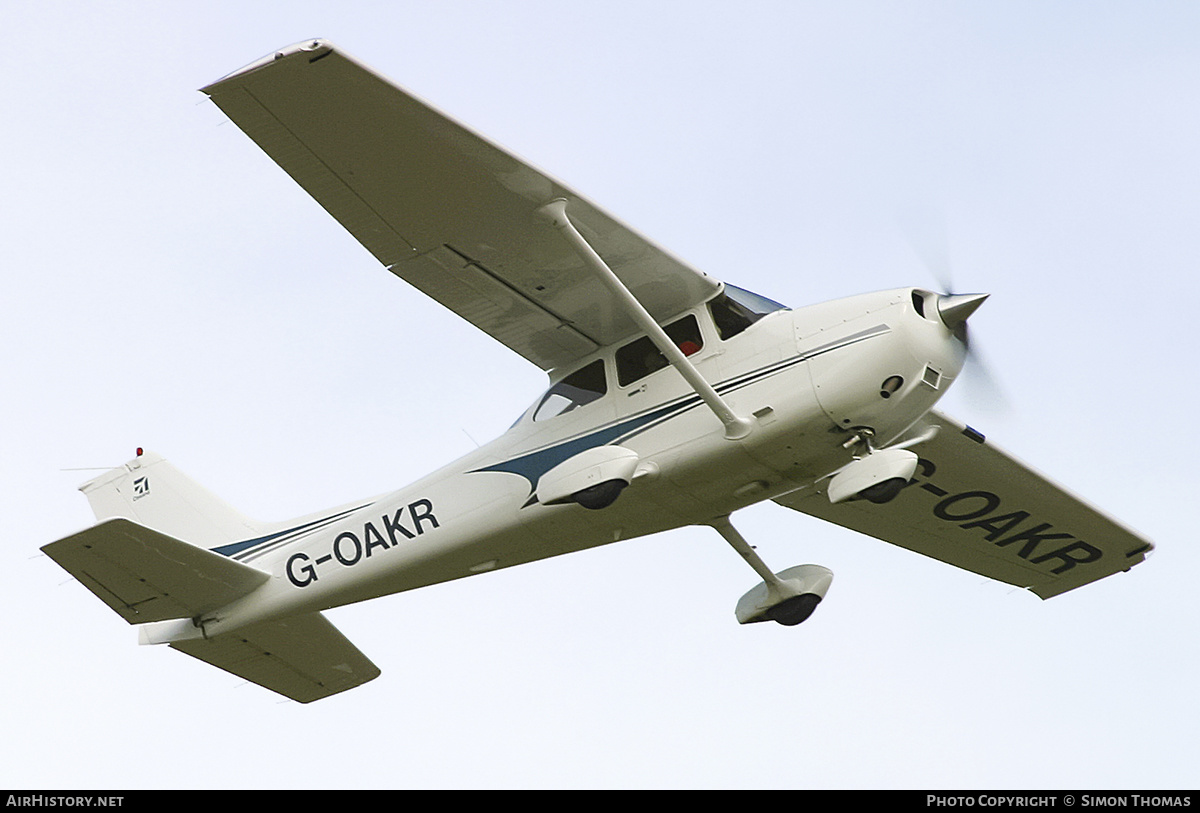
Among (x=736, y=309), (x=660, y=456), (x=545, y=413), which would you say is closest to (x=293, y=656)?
(x=545, y=413)

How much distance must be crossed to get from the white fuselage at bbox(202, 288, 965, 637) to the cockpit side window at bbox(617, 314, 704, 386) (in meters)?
0.08

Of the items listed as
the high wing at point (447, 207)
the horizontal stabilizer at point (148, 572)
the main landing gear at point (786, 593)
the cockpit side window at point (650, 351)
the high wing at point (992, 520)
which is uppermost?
the high wing at point (447, 207)

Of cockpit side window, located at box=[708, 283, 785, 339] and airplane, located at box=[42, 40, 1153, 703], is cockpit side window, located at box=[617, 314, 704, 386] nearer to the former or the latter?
airplane, located at box=[42, 40, 1153, 703]

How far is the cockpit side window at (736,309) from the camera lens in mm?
11781

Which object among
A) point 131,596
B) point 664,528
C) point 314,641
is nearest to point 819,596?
point 664,528

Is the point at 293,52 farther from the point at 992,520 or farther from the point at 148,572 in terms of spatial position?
the point at 992,520

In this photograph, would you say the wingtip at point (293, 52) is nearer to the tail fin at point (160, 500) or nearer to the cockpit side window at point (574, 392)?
the cockpit side window at point (574, 392)

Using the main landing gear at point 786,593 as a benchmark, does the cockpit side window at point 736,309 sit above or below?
above

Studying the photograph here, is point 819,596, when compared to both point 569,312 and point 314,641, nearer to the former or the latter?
point 569,312

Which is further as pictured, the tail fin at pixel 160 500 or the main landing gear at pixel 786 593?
the tail fin at pixel 160 500

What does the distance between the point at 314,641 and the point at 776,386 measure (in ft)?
16.9

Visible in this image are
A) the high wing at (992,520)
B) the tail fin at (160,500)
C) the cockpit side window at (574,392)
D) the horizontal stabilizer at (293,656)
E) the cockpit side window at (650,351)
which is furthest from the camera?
the tail fin at (160,500)

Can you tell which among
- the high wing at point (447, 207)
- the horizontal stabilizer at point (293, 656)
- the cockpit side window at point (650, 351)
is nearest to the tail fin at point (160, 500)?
the horizontal stabilizer at point (293, 656)

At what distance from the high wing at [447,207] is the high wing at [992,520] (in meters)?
2.80
